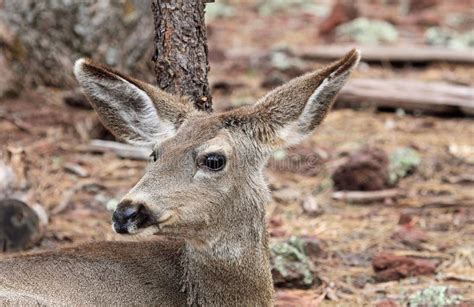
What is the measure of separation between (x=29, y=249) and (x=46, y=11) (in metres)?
4.39

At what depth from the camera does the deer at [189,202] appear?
5.24 metres

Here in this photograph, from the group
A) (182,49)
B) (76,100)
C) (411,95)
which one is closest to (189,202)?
(182,49)

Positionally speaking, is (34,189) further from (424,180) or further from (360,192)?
(424,180)

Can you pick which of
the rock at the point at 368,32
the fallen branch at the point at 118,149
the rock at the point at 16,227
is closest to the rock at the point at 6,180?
the rock at the point at 16,227

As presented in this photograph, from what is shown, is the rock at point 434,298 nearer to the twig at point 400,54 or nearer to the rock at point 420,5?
the twig at point 400,54

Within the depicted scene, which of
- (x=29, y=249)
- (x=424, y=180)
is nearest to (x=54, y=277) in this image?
(x=29, y=249)

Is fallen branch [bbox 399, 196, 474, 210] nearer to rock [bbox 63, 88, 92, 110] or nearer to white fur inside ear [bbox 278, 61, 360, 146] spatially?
white fur inside ear [bbox 278, 61, 360, 146]

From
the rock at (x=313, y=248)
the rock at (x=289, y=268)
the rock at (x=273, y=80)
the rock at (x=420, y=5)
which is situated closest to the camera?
the rock at (x=289, y=268)

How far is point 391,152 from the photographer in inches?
396

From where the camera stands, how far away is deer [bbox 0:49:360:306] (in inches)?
206

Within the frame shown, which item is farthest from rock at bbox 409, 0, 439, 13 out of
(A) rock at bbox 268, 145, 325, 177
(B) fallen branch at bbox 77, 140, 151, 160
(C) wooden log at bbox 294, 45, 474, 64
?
(B) fallen branch at bbox 77, 140, 151, 160

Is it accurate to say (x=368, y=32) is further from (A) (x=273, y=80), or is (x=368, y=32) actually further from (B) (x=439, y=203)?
(B) (x=439, y=203)

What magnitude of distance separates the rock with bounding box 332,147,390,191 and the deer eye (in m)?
3.86

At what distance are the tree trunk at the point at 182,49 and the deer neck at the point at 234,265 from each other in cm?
109
